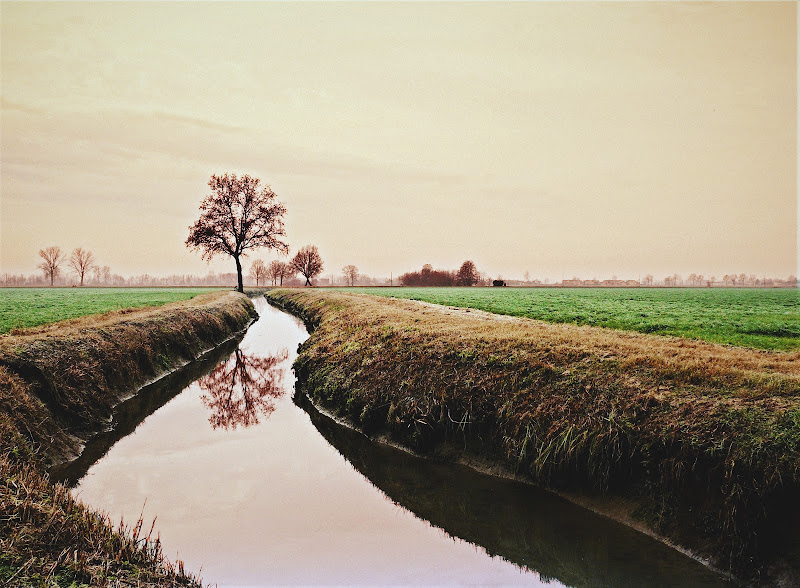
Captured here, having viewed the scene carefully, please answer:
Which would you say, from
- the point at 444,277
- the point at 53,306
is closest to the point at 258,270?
the point at 444,277

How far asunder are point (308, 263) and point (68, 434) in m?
123

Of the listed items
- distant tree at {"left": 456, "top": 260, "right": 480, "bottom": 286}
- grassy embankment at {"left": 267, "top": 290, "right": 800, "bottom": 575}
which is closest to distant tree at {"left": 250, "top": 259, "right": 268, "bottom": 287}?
distant tree at {"left": 456, "top": 260, "right": 480, "bottom": 286}

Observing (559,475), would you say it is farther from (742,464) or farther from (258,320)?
(258,320)

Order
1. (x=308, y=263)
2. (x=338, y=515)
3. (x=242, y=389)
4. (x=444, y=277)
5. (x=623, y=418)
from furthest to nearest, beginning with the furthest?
(x=444, y=277) → (x=308, y=263) → (x=242, y=389) → (x=623, y=418) → (x=338, y=515)

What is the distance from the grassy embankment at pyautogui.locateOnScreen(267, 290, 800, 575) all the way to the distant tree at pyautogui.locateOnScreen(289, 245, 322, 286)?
120 metres

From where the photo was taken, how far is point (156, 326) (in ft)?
59.6

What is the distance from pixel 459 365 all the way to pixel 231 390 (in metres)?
8.24

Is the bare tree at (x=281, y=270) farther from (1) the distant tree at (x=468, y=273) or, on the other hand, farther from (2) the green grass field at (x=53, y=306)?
(2) the green grass field at (x=53, y=306)

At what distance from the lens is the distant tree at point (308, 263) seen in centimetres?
13138

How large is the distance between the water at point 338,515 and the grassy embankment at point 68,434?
2.23ft

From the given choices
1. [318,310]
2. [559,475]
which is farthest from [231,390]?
[318,310]

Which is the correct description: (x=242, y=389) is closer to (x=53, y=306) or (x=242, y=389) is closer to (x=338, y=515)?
(x=338, y=515)

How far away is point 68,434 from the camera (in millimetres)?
9867

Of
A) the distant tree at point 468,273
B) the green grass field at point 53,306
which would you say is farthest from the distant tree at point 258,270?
the green grass field at point 53,306
